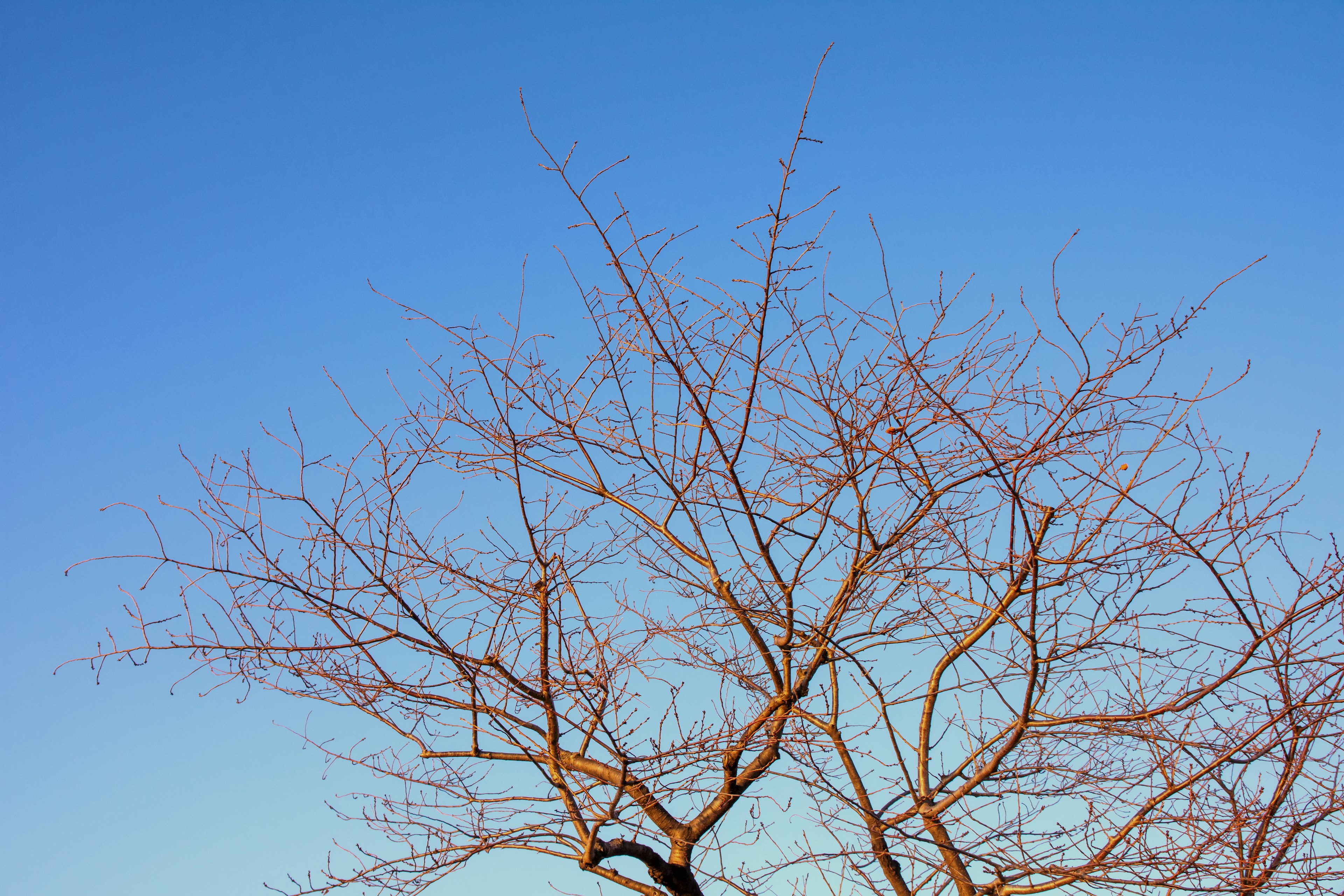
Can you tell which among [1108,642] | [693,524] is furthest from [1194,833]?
[693,524]

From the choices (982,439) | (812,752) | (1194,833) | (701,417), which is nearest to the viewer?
(982,439)

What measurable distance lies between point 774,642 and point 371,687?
1746mm

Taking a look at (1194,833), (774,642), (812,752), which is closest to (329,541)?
(774,642)

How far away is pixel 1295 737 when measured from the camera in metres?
3.38

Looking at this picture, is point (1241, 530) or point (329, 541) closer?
point (1241, 530)

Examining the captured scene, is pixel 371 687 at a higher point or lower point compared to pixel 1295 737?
higher

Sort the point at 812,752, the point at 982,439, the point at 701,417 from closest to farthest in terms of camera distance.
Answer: the point at 982,439 < the point at 701,417 < the point at 812,752

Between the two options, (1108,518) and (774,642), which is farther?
(774,642)

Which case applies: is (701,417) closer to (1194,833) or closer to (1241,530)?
(1241,530)

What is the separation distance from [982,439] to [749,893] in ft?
7.10

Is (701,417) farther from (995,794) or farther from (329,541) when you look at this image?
(995,794)

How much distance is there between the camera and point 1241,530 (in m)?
3.38

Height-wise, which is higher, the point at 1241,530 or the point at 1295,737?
the point at 1241,530

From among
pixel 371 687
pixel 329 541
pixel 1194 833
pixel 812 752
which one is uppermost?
pixel 329 541
